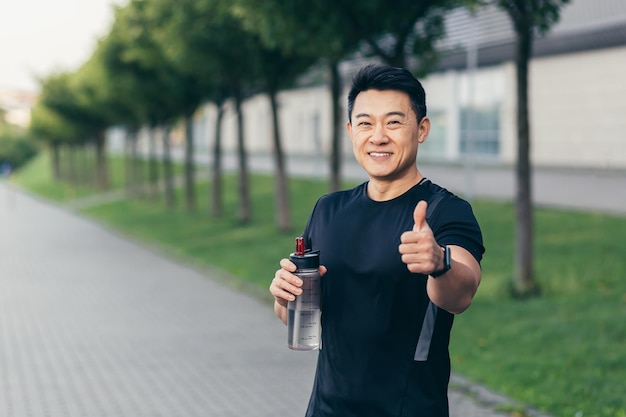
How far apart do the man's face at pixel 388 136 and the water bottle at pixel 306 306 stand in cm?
30

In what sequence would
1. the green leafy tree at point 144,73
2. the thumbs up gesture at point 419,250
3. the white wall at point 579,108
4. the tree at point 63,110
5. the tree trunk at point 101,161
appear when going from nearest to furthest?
the thumbs up gesture at point 419,250 → the green leafy tree at point 144,73 → the white wall at point 579,108 → the tree at point 63,110 → the tree trunk at point 101,161

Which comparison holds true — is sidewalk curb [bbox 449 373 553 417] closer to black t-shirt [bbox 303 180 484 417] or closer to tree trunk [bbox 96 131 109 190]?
black t-shirt [bbox 303 180 484 417]

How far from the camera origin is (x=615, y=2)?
82.5ft

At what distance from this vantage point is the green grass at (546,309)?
778cm

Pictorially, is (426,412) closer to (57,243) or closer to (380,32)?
(380,32)

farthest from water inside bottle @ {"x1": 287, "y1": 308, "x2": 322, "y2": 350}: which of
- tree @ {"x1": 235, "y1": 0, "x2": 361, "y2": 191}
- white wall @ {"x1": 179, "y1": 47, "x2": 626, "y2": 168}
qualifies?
white wall @ {"x1": 179, "y1": 47, "x2": 626, "y2": 168}

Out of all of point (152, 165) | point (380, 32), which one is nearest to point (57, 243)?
point (152, 165)

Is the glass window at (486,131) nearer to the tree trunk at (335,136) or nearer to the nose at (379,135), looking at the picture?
the tree trunk at (335,136)

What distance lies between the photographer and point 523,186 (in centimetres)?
1160

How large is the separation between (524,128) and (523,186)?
0.65m

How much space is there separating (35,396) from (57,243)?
674 inches

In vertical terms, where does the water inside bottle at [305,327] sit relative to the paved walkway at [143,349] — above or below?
above

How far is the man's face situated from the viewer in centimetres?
298

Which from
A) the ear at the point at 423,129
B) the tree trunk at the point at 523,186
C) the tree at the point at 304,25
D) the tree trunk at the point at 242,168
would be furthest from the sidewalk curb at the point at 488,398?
the tree trunk at the point at 242,168
